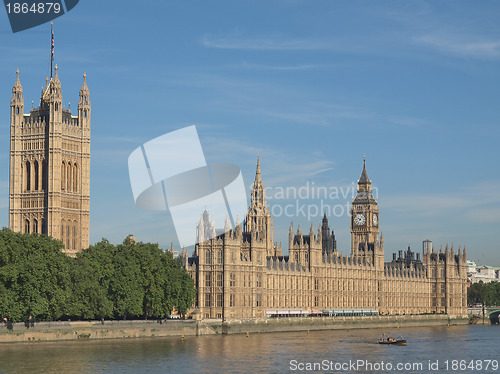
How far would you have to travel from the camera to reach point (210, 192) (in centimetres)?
13150

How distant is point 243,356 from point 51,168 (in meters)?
59.3

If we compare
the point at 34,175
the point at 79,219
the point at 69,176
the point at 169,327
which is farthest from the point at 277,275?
the point at 34,175

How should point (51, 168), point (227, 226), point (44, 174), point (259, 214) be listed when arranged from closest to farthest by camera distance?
point (227, 226), point (51, 168), point (44, 174), point (259, 214)

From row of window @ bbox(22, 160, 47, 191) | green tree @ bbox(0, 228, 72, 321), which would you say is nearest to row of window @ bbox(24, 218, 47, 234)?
row of window @ bbox(22, 160, 47, 191)

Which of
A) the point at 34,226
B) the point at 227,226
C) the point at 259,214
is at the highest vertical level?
the point at 259,214

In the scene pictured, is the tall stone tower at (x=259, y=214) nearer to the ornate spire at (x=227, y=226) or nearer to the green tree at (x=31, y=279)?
the ornate spire at (x=227, y=226)

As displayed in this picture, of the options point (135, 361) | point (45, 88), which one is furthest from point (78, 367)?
point (45, 88)

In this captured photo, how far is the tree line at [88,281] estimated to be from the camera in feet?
323

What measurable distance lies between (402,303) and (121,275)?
3768 inches

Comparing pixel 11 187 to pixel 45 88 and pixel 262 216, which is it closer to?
pixel 45 88

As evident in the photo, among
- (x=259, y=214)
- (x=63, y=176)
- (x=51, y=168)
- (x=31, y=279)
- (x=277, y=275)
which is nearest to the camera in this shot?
(x=31, y=279)

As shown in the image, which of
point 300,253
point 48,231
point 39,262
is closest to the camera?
point 39,262

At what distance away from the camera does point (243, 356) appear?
314 ft

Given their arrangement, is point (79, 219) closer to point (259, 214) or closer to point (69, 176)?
point (69, 176)
